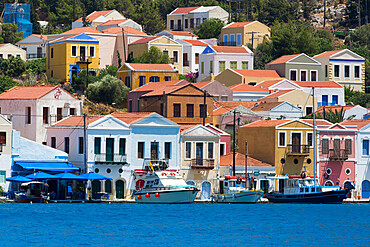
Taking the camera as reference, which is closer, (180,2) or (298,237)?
(298,237)

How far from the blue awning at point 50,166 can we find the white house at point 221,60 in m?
40.9

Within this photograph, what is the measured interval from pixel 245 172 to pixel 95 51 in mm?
35004

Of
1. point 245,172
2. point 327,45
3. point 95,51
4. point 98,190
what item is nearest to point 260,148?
point 245,172

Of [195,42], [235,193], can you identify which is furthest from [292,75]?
[235,193]

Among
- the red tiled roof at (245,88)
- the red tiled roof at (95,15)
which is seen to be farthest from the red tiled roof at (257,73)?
the red tiled roof at (95,15)

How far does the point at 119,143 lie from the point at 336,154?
65.7 ft

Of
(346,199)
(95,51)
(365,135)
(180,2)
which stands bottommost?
(346,199)

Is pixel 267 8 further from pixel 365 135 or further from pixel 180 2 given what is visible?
pixel 365 135

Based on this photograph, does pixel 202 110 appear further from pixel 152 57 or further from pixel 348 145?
pixel 152 57

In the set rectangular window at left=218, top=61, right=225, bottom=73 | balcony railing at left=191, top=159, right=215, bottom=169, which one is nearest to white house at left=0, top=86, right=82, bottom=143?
balcony railing at left=191, top=159, right=215, bottom=169

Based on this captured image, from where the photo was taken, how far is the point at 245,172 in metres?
77.6

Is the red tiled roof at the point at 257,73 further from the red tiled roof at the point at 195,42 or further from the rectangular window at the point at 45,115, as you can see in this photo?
the rectangular window at the point at 45,115

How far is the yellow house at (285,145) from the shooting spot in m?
79.9

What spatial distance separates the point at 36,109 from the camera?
78438 mm
